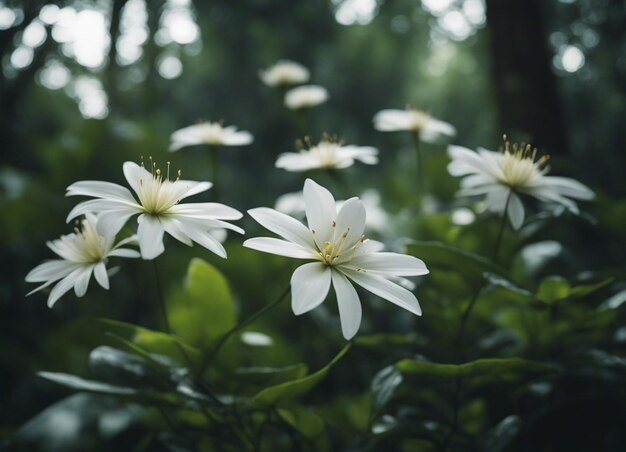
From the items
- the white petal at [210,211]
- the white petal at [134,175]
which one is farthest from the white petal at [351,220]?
the white petal at [134,175]

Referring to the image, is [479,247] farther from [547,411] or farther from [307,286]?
[307,286]

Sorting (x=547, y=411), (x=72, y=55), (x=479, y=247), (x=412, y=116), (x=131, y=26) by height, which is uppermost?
(x=131, y=26)

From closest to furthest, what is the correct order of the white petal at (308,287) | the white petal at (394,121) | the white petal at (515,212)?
the white petal at (308,287)
the white petal at (515,212)
the white petal at (394,121)

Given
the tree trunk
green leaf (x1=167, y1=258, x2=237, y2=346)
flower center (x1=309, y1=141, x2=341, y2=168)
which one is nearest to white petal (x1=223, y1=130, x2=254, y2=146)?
flower center (x1=309, y1=141, x2=341, y2=168)

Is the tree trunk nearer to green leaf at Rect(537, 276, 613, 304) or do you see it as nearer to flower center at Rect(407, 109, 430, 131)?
flower center at Rect(407, 109, 430, 131)

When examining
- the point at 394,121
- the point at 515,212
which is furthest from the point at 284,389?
the point at 394,121

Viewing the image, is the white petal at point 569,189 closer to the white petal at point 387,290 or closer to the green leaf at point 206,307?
the white petal at point 387,290

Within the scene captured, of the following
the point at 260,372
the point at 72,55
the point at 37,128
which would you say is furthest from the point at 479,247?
the point at 72,55
